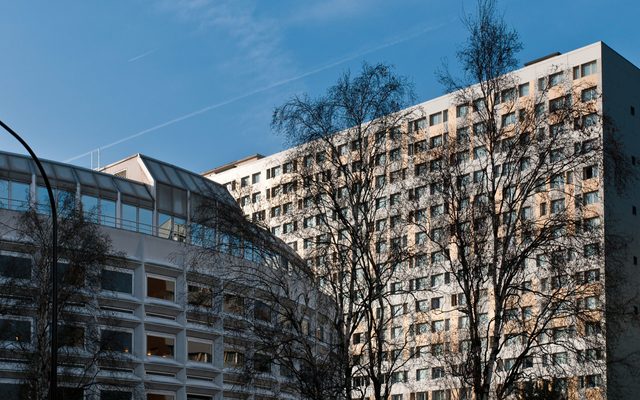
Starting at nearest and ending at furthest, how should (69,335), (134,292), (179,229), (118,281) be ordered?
(69,335), (118,281), (134,292), (179,229)

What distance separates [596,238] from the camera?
30.4 m

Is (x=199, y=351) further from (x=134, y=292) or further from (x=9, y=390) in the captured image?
(x=9, y=390)

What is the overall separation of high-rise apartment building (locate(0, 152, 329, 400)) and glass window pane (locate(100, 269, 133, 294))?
0.06m

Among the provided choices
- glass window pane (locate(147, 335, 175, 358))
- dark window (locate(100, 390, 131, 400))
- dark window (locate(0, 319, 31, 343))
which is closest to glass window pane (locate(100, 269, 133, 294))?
glass window pane (locate(147, 335, 175, 358))

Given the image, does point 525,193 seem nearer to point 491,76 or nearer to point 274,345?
point 491,76

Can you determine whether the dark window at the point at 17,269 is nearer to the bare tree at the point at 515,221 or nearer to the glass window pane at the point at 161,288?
the glass window pane at the point at 161,288

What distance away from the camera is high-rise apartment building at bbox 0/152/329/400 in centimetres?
4903

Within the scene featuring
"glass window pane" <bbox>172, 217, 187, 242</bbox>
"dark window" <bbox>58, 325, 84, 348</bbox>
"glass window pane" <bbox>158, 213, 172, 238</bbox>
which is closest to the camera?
"dark window" <bbox>58, 325, 84, 348</bbox>

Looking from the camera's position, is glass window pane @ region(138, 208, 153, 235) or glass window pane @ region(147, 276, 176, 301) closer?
glass window pane @ region(147, 276, 176, 301)

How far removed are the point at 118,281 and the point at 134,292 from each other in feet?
4.16

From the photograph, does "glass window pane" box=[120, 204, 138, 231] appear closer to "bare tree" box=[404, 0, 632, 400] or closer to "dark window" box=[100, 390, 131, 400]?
"dark window" box=[100, 390, 131, 400]

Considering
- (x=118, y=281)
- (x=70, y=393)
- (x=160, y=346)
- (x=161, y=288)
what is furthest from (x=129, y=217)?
(x=70, y=393)

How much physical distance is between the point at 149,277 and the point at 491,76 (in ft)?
105

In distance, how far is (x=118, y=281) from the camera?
5897 centimetres
